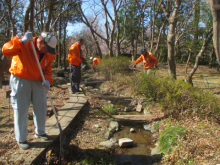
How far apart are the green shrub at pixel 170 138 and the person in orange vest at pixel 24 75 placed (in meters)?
2.39

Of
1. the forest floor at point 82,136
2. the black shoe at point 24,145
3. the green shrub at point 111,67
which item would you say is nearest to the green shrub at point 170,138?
the forest floor at point 82,136

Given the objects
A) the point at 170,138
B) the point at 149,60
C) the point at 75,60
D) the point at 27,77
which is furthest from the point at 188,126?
the point at 149,60

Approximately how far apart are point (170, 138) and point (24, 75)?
2.80 metres

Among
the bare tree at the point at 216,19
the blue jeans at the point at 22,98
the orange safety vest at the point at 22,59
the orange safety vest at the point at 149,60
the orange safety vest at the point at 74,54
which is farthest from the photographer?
the orange safety vest at the point at 149,60

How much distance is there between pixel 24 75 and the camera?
2.44m

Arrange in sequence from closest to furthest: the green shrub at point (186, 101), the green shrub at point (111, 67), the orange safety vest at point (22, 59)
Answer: the orange safety vest at point (22, 59) < the green shrub at point (186, 101) < the green shrub at point (111, 67)

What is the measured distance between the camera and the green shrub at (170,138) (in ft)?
10.5

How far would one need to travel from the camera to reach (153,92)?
535 centimetres

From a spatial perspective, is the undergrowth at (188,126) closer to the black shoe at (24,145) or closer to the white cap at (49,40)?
the black shoe at (24,145)

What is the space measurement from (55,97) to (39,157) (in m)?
3.77

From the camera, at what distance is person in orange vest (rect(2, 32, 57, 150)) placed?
2.35m

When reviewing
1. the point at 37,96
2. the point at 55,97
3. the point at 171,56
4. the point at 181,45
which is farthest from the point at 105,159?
the point at 181,45

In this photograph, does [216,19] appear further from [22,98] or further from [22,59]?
[22,98]

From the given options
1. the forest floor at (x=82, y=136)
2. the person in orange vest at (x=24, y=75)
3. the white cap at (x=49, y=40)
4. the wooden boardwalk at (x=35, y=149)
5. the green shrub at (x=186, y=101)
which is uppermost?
the white cap at (x=49, y=40)
